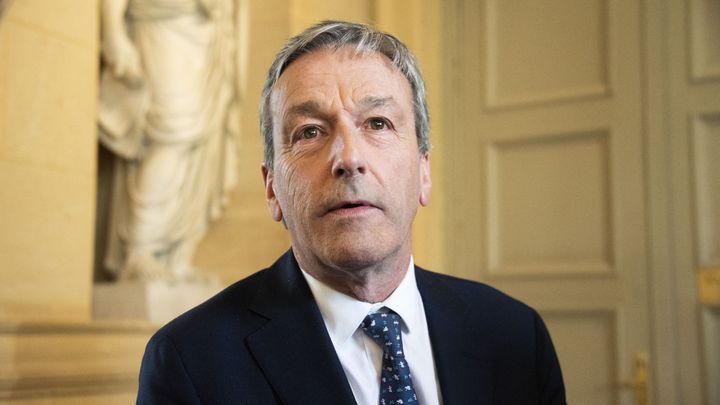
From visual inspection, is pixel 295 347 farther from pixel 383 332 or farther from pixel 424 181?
A: pixel 424 181

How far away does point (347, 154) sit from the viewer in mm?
1451

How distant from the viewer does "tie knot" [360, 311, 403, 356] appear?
4.99 ft

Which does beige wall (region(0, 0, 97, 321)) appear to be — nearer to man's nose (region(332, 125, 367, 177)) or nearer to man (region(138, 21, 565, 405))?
man (region(138, 21, 565, 405))

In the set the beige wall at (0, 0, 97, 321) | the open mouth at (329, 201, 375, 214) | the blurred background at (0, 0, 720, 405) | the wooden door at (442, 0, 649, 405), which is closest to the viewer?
the open mouth at (329, 201, 375, 214)

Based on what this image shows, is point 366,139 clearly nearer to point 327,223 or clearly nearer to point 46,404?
point 327,223

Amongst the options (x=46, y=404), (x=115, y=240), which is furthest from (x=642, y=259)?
(x=46, y=404)

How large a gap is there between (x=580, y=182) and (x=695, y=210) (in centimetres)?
53

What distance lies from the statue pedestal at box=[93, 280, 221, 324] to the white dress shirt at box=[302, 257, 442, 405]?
5.26ft

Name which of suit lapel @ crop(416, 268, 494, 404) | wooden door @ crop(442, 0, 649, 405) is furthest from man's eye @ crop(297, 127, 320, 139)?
wooden door @ crop(442, 0, 649, 405)

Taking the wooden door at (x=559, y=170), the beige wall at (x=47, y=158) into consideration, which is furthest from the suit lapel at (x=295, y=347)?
the wooden door at (x=559, y=170)

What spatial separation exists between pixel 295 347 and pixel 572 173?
287 centimetres

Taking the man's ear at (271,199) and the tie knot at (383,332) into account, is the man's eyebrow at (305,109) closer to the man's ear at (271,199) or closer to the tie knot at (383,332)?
the man's ear at (271,199)

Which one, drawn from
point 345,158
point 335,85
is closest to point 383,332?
point 345,158

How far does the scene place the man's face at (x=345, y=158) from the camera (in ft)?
4.75
